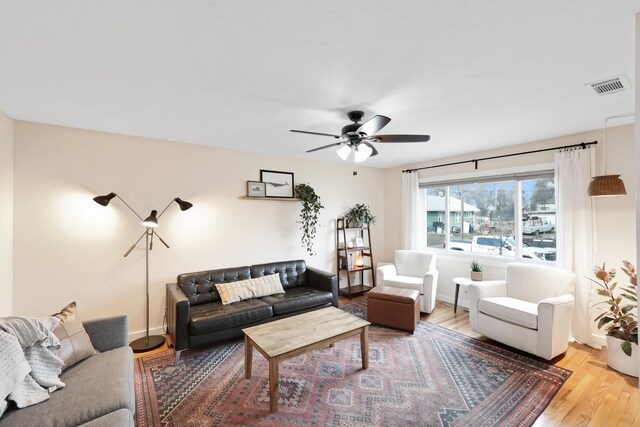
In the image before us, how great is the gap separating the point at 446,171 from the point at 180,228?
4.18 meters

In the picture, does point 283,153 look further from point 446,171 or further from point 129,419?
point 129,419

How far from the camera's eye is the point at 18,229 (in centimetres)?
266

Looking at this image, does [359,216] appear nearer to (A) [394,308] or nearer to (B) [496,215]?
(A) [394,308]

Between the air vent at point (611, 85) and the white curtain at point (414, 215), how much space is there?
113 inches

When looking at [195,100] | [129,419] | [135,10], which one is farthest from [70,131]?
[129,419]

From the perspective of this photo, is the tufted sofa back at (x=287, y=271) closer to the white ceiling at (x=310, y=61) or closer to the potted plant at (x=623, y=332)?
the white ceiling at (x=310, y=61)

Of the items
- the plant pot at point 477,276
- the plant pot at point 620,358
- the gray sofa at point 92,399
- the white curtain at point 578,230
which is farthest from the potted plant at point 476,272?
the gray sofa at point 92,399

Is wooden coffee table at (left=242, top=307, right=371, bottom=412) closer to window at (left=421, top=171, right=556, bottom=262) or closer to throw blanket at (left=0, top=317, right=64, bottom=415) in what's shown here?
throw blanket at (left=0, top=317, right=64, bottom=415)

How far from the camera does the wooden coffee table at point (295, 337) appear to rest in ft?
6.70

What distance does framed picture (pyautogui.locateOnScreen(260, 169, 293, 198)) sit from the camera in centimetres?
417

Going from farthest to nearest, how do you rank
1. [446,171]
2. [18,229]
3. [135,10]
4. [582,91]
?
[446,171] → [18,229] → [582,91] → [135,10]

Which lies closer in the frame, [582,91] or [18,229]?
[582,91]

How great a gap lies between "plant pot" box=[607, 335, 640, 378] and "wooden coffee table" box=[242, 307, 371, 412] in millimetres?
2333

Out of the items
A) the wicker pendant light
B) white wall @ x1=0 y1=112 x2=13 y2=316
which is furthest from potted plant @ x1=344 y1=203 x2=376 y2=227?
white wall @ x1=0 y1=112 x2=13 y2=316
